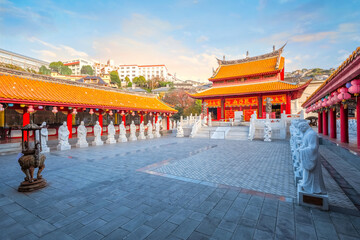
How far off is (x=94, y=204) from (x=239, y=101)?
2057 centimetres

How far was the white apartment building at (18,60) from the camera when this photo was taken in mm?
45125

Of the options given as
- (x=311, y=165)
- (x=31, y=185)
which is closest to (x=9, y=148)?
(x=31, y=185)

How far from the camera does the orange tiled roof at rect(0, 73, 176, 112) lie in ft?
32.2

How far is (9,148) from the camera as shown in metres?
9.74

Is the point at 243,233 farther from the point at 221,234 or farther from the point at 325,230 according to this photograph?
the point at 325,230

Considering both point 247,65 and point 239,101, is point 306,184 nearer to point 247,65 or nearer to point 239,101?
point 239,101

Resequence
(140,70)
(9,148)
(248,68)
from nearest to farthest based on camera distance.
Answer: (9,148) < (248,68) < (140,70)

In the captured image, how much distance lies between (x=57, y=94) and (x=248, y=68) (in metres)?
21.6

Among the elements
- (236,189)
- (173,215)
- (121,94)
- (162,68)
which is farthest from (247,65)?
(162,68)

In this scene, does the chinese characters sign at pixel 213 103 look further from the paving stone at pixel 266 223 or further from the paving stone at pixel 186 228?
the paving stone at pixel 186 228

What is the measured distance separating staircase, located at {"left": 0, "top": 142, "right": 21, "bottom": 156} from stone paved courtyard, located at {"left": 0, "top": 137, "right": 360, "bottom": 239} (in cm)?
506

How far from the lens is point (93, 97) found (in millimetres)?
14461

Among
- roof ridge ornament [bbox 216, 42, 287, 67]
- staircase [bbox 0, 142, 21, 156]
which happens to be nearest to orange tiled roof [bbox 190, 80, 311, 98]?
roof ridge ornament [bbox 216, 42, 287, 67]

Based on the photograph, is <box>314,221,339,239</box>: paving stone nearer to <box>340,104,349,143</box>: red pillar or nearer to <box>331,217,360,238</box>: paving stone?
<box>331,217,360,238</box>: paving stone
